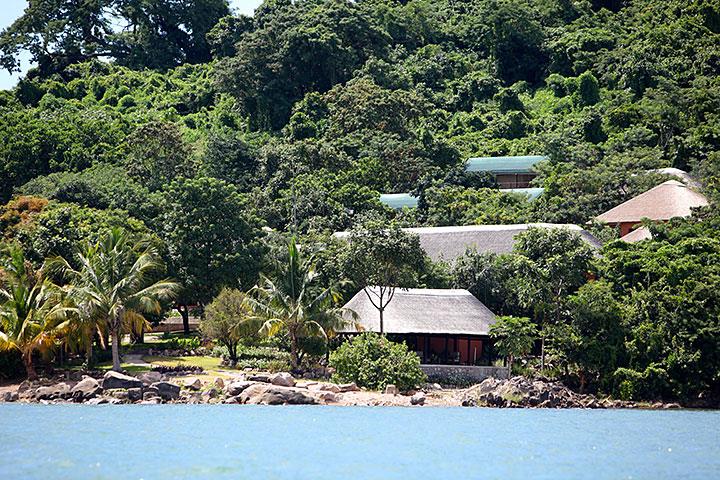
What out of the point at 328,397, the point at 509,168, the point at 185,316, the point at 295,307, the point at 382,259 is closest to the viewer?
the point at 328,397

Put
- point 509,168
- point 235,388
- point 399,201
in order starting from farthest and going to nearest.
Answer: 1. point 509,168
2. point 399,201
3. point 235,388

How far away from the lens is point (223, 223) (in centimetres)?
4481

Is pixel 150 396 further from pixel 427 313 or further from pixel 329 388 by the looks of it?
pixel 427 313

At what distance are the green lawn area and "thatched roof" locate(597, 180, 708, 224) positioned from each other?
825 inches

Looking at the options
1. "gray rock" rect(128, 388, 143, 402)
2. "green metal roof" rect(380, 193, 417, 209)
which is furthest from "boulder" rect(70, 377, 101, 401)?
"green metal roof" rect(380, 193, 417, 209)

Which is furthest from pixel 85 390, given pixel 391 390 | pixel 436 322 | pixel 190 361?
pixel 436 322

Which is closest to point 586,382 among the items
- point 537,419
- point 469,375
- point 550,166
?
point 469,375

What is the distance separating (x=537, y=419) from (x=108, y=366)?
15.4m

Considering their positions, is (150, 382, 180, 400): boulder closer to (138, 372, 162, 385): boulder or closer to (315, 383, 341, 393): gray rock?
(138, 372, 162, 385): boulder

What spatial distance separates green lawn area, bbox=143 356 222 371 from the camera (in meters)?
39.1

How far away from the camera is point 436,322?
39875 mm

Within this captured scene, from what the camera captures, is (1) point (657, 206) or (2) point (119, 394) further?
(1) point (657, 206)

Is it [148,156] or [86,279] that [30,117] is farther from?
[86,279]

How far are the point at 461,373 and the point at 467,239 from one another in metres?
11.1
